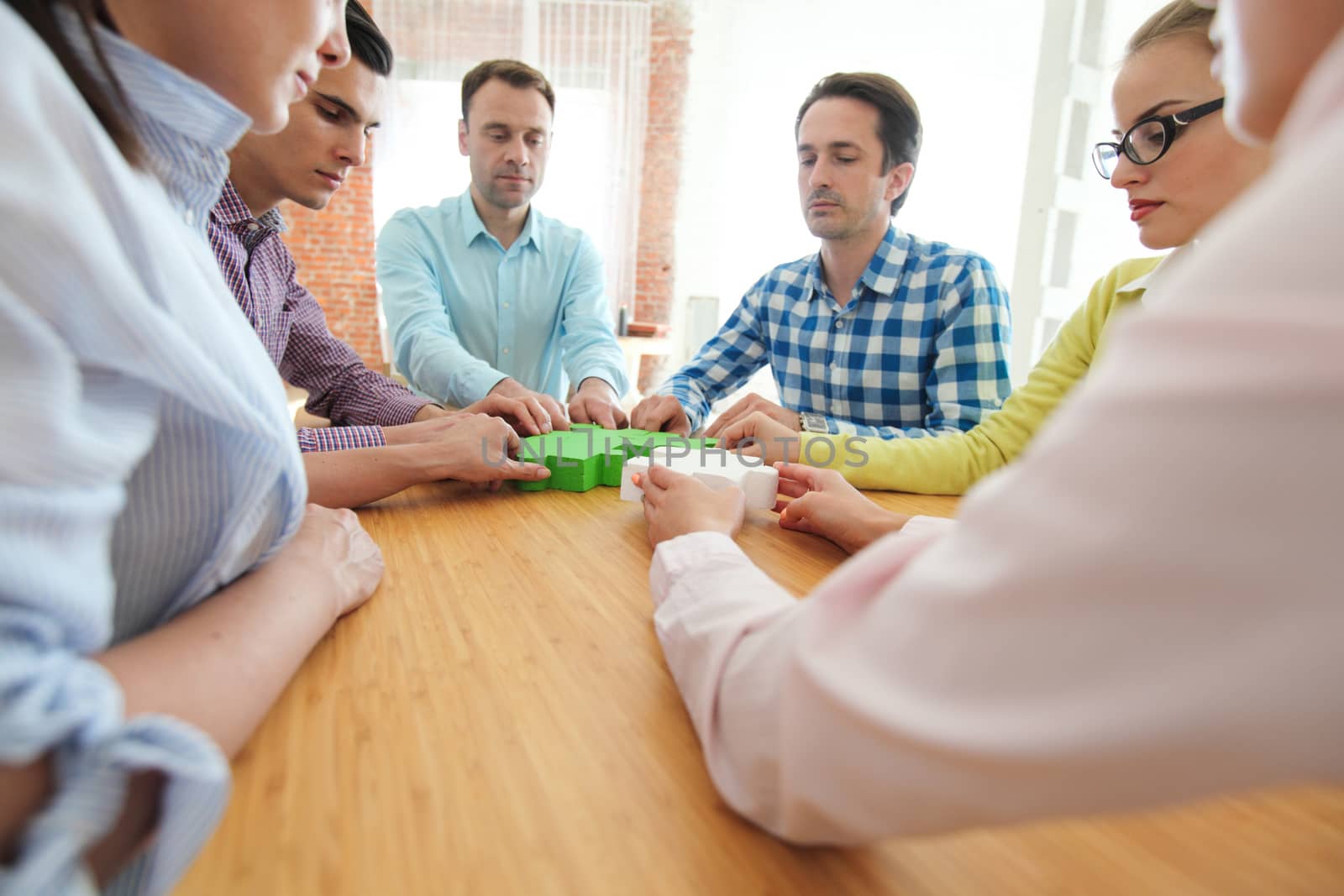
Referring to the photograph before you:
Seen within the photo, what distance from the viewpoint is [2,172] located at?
1.07ft

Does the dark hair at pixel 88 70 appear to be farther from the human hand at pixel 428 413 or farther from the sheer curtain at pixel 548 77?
the sheer curtain at pixel 548 77

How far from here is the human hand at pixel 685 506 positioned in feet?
2.73

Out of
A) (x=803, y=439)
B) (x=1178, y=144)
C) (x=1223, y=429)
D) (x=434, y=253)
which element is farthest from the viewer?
(x=434, y=253)

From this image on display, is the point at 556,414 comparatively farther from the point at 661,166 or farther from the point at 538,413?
the point at 661,166

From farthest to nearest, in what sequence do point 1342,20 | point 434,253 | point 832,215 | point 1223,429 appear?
point 434,253
point 832,215
point 1342,20
point 1223,429

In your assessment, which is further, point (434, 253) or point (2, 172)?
point (434, 253)

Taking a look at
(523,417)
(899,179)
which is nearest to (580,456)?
(523,417)

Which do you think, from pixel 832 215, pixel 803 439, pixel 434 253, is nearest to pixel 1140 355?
pixel 803 439

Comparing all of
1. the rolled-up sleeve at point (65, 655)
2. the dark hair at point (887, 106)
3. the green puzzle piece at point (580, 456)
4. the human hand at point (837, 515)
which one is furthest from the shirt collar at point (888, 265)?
the rolled-up sleeve at point (65, 655)

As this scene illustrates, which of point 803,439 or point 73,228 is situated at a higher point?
point 73,228

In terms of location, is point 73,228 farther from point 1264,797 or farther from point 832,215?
point 832,215

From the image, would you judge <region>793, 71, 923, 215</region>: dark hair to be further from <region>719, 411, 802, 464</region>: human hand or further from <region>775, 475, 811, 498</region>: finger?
<region>775, 475, 811, 498</region>: finger

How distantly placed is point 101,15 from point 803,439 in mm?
1135

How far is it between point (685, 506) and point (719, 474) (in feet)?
0.56
